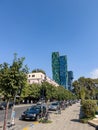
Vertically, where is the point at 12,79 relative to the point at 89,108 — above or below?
above

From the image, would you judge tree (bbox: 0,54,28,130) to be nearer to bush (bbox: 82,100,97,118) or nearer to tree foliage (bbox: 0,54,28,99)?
tree foliage (bbox: 0,54,28,99)

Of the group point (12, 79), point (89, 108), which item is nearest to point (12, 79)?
point (12, 79)

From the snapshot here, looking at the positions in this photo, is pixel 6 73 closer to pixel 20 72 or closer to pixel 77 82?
pixel 20 72

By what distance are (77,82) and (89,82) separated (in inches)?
296

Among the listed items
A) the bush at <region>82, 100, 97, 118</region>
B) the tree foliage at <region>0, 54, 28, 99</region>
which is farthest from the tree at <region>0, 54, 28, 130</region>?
the bush at <region>82, 100, 97, 118</region>

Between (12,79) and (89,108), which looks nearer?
(12,79)

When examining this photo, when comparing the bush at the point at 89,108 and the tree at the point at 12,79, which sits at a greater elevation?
the tree at the point at 12,79

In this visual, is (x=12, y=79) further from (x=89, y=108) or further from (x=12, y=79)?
(x=89, y=108)

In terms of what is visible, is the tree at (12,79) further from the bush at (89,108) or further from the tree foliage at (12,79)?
the bush at (89,108)

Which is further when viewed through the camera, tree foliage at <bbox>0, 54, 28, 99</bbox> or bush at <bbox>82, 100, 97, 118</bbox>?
bush at <bbox>82, 100, 97, 118</bbox>

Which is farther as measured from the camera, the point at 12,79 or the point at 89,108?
the point at 89,108

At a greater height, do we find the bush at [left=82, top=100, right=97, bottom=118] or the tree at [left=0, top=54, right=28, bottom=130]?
the tree at [left=0, top=54, right=28, bottom=130]

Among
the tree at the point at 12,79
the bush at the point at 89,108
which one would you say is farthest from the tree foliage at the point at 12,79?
the bush at the point at 89,108

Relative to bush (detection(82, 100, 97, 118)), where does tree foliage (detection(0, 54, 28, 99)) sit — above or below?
above
